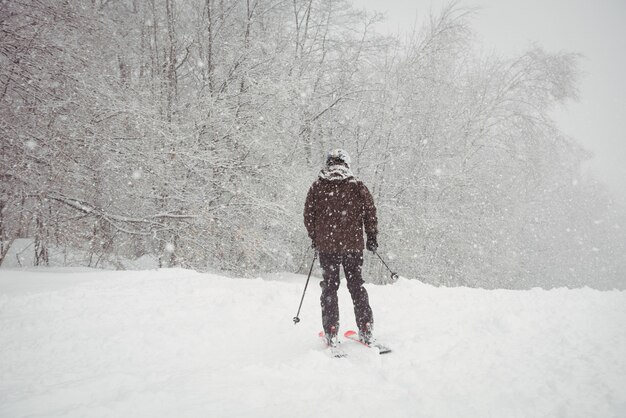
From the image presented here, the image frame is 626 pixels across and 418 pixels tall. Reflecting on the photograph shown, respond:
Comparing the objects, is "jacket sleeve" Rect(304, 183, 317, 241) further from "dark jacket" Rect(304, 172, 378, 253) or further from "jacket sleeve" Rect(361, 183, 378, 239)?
"jacket sleeve" Rect(361, 183, 378, 239)

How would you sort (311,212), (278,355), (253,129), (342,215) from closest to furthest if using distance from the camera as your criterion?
(278,355)
(342,215)
(311,212)
(253,129)

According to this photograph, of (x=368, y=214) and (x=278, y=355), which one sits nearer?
(x=278, y=355)

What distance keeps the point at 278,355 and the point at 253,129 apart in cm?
618

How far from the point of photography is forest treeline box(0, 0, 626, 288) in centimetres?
604

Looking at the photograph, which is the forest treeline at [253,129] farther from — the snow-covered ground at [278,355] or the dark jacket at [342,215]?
the dark jacket at [342,215]

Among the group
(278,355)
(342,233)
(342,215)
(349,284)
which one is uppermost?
(342,215)

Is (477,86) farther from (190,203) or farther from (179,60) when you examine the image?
(190,203)

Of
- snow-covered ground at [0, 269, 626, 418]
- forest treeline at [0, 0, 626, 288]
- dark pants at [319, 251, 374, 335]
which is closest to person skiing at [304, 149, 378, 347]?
dark pants at [319, 251, 374, 335]

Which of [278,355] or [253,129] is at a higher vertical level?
[253,129]

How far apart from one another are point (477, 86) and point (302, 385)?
13.9 meters

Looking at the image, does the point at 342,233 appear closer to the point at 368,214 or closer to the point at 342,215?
the point at 342,215

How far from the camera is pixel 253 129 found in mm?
8547

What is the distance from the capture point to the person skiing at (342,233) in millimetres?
3490

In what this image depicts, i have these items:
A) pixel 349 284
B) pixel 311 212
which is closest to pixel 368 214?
pixel 311 212
